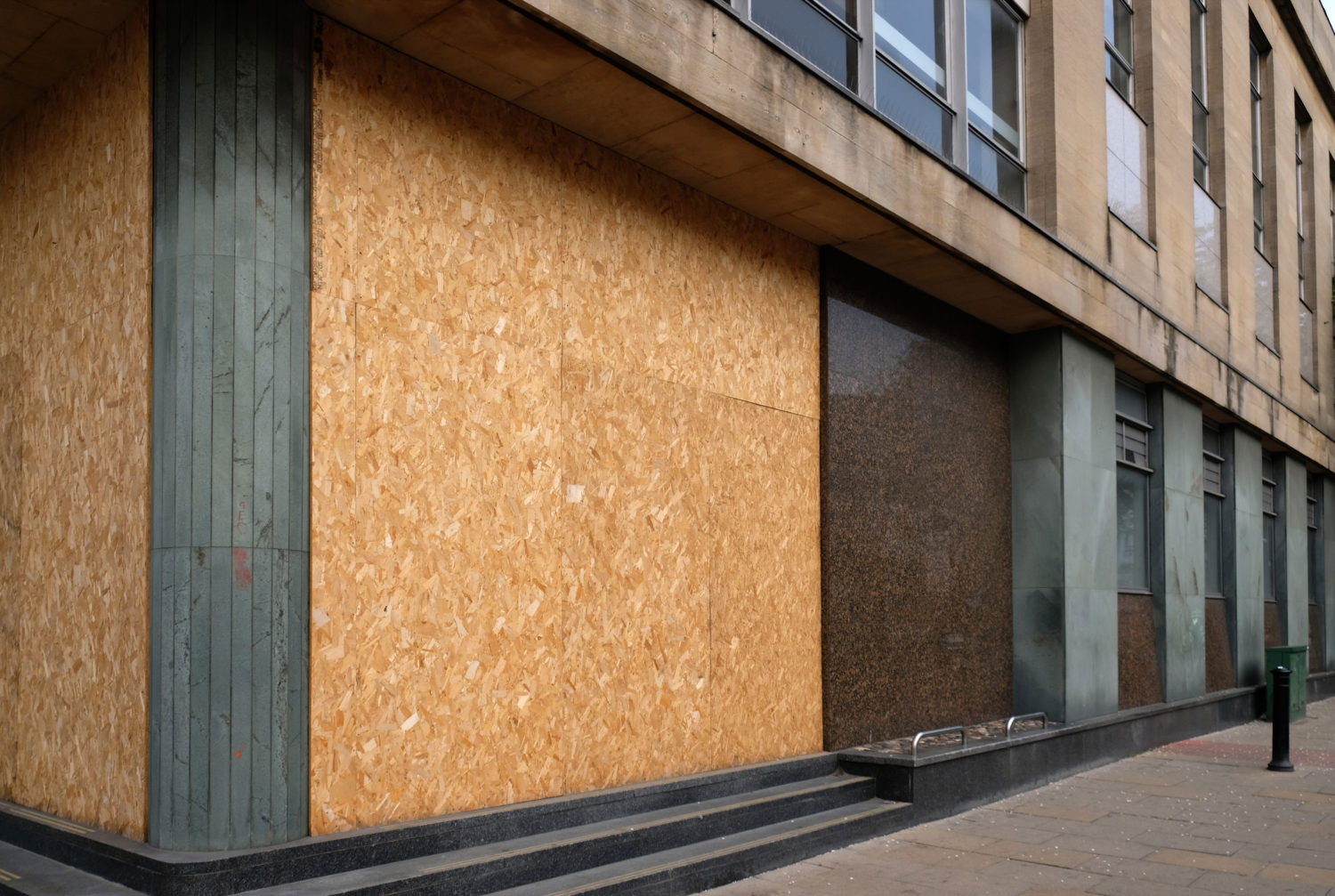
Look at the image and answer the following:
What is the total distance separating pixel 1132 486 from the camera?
15.4m

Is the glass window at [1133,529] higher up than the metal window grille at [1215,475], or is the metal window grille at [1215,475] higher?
the metal window grille at [1215,475]

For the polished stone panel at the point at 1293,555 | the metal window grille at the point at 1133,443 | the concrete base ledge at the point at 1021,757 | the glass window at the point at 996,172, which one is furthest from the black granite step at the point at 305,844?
the polished stone panel at the point at 1293,555

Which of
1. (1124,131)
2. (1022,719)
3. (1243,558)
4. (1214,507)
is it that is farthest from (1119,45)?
(1022,719)

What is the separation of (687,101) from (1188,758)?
33.3ft

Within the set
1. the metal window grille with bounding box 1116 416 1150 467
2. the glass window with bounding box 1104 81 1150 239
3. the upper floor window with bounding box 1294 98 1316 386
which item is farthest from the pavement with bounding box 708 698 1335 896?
the upper floor window with bounding box 1294 98 1316 386

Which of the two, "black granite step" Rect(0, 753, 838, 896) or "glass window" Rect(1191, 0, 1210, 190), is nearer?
"black granite step" Rect(0, 753, 838, 896)

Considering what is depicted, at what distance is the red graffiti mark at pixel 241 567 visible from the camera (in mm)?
5727

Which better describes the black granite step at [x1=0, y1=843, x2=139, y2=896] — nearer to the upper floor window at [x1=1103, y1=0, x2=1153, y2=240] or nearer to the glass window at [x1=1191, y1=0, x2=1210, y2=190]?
the upper floor window at [x1=1103, y1=0, x2=1153, y2=240]

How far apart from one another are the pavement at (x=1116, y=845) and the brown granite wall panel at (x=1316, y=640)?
521 inches

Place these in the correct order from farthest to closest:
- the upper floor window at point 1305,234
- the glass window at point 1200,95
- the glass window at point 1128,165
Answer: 1. the upper floor window at point 1305,234
2. the glass window at point 1200,95
3. the glass window at point 1128,165

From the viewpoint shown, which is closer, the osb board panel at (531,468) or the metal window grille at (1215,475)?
the osb board panel at (531,468)

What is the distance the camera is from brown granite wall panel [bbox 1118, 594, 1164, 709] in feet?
47.4

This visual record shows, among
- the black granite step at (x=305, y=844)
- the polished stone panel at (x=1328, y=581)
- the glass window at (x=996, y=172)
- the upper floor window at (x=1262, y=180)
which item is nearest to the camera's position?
the black granite step at (x=305, y=844)

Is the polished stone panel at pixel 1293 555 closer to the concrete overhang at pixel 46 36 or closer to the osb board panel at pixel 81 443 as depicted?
the osb board panel at pixel 81 443
